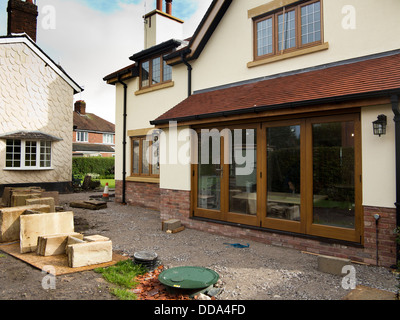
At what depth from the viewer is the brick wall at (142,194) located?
38.0 ft

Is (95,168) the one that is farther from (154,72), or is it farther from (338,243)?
(338,243)

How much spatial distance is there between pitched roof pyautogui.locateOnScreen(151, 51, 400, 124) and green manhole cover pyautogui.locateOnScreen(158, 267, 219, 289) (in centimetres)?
386

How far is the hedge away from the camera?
27562 mm

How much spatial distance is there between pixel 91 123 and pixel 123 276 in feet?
133

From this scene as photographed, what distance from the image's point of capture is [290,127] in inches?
259

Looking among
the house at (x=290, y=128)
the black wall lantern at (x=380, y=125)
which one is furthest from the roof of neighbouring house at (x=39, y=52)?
the black wall lantern at (x=380, y=125)

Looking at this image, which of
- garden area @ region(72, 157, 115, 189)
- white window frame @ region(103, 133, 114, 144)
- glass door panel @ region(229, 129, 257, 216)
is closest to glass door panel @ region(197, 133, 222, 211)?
glass door panel @ region(229, 129, 257, 216)

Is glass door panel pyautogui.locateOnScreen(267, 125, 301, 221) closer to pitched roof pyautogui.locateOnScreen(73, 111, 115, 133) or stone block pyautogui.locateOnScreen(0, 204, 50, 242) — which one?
stone block pyautogui.locateOnScreen(0, 204, 50, 242)

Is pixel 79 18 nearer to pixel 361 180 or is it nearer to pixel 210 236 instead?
pixel 210 236

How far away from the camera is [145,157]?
483 inches

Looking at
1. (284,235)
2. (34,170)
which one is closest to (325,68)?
(284,235)

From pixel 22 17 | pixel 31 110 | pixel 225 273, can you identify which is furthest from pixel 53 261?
pixel 22 17

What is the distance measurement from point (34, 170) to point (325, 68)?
1568 centimetres
